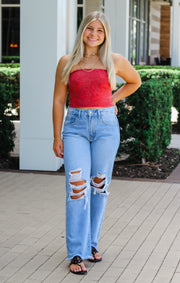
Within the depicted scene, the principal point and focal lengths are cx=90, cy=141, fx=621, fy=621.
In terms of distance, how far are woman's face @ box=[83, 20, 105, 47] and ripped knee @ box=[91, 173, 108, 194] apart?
1.03m

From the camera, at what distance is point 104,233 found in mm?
5969

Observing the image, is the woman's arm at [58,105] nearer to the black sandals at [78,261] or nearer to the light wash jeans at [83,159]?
the light wash jeans at [83,159]

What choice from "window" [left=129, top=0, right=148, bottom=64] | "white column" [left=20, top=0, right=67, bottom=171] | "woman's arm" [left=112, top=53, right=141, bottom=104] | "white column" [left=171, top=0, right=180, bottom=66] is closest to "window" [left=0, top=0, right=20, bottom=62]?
"white column" [left=171, top=0, right=180, bottom=66]

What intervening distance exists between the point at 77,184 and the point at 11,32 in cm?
2159

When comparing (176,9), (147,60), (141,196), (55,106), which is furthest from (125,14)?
(147,60)

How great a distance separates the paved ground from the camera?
4855 mm

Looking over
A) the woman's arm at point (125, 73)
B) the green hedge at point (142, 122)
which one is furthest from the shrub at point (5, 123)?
the woman's arm at point (125, 73)

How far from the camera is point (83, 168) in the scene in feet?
15.6

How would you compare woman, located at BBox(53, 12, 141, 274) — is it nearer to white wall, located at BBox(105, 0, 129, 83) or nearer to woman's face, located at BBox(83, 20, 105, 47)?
woman's face, located at BBox(83, 20, 105, 47)

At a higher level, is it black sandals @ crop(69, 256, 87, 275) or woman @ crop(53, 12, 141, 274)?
woman @ crop(53, 12, 141, 274)

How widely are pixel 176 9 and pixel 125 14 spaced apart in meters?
12.4

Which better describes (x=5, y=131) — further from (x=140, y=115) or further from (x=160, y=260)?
(x=160, y=260)

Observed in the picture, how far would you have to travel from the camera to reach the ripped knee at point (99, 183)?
4902mm

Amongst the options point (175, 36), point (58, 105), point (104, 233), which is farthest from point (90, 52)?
point (175, 36)
